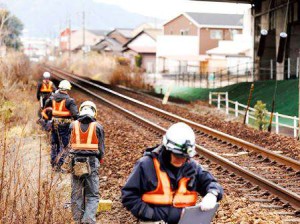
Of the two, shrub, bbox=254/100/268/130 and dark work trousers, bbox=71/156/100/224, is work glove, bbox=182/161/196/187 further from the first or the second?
shrub, bbox=254/100/268/130

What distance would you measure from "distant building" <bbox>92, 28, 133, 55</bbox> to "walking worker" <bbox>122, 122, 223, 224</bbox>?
10254cm

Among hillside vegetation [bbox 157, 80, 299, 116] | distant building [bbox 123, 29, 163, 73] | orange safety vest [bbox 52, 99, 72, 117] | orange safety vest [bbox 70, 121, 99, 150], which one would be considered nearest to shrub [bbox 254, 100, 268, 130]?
hillside vegetation [bbox 157, 80, 299, 116]

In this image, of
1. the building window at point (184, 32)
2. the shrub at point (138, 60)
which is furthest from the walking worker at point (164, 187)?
the shrub at point (138, 60)

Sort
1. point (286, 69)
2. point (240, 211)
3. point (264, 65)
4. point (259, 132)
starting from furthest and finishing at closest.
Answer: point (264, 65) < point (286, 69) < point (259, 132) < point (240, 211)

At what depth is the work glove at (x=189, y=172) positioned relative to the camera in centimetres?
475

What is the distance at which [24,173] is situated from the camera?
742cm

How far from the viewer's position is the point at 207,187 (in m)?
4.91

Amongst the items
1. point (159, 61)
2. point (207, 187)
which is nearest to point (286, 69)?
point (207, 187)

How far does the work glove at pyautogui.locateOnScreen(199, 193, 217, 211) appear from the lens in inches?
183

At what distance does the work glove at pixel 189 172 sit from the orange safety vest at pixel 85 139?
3.31 meters

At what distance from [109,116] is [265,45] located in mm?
20643

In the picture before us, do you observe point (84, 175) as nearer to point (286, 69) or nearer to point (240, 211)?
point (240, 211)

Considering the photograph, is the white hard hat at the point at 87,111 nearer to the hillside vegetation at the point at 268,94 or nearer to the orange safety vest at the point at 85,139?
the orange safety vest at the point at 85,139

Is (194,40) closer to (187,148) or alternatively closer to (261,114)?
(261,114)
